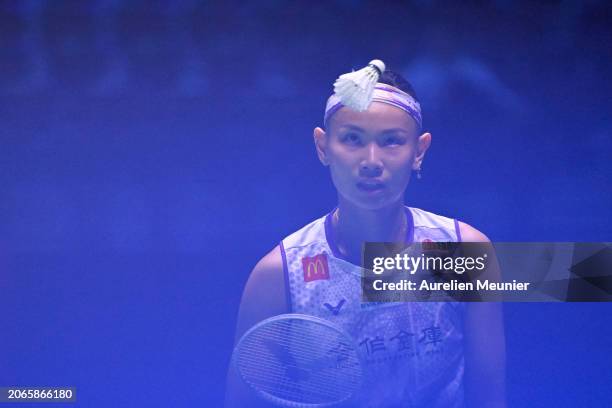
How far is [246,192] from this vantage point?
3.45 metres

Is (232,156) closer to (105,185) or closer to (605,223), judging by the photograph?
(105,185)

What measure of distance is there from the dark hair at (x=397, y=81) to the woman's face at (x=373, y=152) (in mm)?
126

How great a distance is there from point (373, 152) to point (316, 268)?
0.61 m

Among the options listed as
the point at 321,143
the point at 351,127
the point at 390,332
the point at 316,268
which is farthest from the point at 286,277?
the point at 351,127

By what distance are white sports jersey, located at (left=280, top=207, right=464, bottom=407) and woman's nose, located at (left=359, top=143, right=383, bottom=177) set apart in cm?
42

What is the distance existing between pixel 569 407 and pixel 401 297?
3.23 ft

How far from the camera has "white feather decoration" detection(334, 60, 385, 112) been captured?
3344 mm

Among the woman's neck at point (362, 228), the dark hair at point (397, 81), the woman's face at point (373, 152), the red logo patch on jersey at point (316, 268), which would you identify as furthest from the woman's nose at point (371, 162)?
the red logo patch on jersey at point (316, 268)

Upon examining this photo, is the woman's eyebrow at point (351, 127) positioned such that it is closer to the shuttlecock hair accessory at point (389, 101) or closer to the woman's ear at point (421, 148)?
the shuttlecock hair accessory at point (389, 101)

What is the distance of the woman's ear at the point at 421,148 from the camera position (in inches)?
134

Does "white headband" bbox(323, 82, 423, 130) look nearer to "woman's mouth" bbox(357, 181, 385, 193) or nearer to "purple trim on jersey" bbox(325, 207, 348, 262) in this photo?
"woman's mouth" bbox(357, 181, 385, 193)

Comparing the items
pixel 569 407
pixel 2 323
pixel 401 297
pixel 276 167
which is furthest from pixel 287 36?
pixel 569 407

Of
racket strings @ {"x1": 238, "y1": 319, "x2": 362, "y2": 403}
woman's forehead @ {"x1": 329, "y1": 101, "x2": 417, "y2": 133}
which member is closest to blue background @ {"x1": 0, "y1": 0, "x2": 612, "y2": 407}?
woman's forehead @ {"x1": 329, "y1": 101, "x2": 417, "y2": 133}

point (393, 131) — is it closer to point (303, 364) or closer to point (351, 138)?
point (351, 138)
